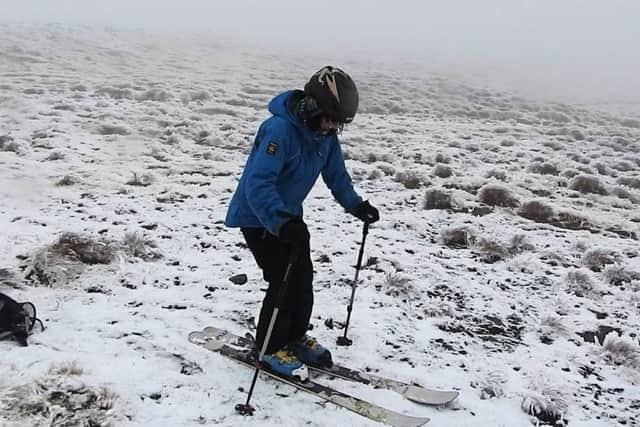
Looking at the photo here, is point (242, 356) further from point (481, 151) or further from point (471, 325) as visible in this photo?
point (481, 151)

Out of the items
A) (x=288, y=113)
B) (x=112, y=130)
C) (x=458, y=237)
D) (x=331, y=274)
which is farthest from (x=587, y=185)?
(x=112, y=130)

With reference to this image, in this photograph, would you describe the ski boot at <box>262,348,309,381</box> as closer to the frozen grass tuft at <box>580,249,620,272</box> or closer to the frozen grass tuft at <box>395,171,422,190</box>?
the frozen grass tuft at <box>580,249,620,272</box>

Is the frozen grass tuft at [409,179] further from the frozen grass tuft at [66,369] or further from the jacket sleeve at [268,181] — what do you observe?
the frozen grass tuft at [66,369]

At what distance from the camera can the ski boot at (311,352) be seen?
5.10m

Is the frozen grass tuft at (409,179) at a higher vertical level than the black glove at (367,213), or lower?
lower

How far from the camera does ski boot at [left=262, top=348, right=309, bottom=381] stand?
481 cm

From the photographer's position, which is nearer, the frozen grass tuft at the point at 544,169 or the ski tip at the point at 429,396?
the ski tip at the point at 429,396

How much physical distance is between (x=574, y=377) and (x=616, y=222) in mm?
6191

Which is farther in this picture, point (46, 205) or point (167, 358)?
point (46, 205)

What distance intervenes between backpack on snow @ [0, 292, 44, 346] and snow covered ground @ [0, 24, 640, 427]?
14 centimetres

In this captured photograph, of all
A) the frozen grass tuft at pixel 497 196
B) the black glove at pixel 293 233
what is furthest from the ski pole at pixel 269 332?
the frozen grass tuft at pixel 497 196

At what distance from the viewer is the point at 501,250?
8.49 m

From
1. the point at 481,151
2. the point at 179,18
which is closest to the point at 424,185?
the point at 481,151

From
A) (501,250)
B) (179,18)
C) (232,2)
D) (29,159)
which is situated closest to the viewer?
(501,250)
